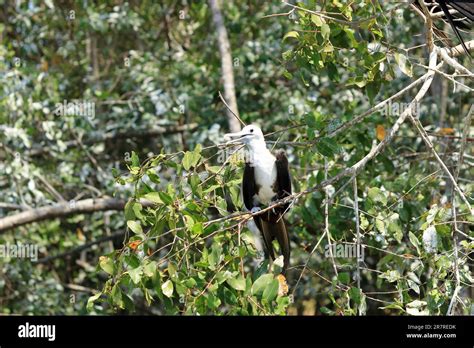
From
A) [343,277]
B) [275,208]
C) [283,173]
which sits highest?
[283,173]

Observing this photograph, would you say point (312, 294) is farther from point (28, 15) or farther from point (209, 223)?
point (209, 223)

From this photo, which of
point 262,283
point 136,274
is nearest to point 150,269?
point 136,274

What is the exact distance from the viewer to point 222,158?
356 centimetres

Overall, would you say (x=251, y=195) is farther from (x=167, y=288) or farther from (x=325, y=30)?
(x=167, y=288)

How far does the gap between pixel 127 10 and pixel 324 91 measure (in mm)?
1626

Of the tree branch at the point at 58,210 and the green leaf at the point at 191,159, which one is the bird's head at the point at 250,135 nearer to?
the green leaf at the point at 191,159

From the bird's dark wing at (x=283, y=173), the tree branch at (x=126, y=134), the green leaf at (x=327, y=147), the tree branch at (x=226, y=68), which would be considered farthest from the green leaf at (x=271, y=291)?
the tree branch at (x=126, y=134)

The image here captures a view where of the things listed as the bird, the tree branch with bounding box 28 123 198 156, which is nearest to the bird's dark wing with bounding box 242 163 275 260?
the bird

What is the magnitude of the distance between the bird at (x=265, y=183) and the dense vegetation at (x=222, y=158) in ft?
0.39

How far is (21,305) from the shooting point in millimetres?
5930

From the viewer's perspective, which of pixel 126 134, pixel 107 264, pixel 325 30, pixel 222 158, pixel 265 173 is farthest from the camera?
pixel 126 134

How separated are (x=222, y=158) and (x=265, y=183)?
1.08 feet

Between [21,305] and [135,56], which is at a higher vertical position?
[135,56]

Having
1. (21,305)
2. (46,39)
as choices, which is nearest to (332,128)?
(21,305)
